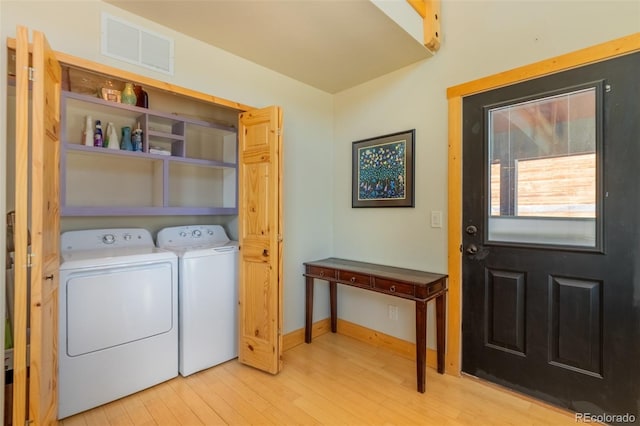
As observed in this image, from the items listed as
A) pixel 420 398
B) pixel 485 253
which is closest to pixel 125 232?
pixel 420 398

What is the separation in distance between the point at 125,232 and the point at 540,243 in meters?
2.98

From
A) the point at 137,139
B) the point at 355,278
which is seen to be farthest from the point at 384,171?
the point at 137,139

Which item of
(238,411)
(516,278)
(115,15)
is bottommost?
(238,411)

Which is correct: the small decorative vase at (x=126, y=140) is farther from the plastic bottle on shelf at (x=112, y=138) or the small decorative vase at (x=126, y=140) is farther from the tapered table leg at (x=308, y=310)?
the tapered table leg at (x=308, y=310)

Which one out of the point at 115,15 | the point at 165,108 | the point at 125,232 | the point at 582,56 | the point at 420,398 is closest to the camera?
the point at 582,56

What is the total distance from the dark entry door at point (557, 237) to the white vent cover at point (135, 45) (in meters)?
2.11

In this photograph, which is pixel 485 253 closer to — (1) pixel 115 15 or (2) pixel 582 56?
(2) pixel 582 56

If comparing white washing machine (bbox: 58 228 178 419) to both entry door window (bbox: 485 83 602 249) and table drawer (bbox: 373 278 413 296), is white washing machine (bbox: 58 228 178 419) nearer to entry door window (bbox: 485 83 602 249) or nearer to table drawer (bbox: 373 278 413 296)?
table drawer (bbox: 373 278 413 296)

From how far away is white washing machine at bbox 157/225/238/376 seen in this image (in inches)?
89.2

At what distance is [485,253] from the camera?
7.02 ft

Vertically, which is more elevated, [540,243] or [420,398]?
[540,243]

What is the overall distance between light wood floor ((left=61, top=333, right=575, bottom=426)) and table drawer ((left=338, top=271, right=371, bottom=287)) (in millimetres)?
647

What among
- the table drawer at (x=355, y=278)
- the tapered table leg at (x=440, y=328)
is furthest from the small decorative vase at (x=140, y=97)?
the tapered table leg at (x=440, y=328)

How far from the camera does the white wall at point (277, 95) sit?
5.55ft
